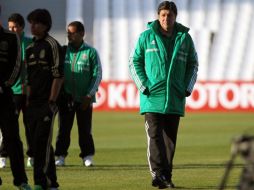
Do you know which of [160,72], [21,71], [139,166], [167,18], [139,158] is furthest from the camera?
[139,158]

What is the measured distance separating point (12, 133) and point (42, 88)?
587mm

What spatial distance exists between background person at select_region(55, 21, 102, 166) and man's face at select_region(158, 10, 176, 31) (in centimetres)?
298

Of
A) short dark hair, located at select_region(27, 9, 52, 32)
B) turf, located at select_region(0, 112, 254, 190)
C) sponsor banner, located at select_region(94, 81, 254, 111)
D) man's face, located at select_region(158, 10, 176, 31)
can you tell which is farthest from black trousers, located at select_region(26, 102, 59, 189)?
sponsor banner, located at select_region(94, 81, 254, 111)

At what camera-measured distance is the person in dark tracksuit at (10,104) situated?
10906mm

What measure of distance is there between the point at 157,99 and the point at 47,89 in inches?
72.2

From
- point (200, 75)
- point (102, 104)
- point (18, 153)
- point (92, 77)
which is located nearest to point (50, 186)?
point (18, 153)

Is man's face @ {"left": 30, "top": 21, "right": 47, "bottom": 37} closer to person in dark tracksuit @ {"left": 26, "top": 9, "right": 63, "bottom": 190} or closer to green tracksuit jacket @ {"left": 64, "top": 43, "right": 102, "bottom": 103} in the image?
person in dark tracksuit @ {"left": 26, "top": 9, "right": 63, "bottom": 190}

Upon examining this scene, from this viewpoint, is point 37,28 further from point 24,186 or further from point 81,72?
point 81,72

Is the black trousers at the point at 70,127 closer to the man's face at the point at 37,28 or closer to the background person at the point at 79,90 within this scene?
the background person at the point at 79,90

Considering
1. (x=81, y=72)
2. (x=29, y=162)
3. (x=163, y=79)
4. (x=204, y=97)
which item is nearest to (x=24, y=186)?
(x=163, y=79)

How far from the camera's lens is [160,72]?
12227 mm

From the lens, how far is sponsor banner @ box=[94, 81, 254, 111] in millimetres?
33562

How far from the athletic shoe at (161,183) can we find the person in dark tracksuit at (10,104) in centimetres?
174

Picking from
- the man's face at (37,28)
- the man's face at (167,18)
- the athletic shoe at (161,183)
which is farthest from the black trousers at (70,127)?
the man's face at (37,28)
